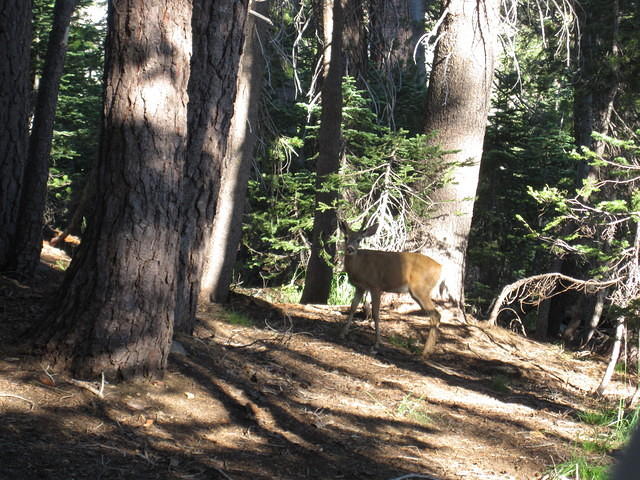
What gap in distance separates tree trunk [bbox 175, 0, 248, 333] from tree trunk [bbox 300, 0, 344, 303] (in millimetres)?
5057

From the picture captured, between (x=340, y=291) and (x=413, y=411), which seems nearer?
(x=413, y=411)

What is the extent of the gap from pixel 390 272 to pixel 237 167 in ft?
9.22

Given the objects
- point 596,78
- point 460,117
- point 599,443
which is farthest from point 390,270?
point 596,78

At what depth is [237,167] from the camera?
1104cm

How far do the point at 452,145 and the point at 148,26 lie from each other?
6.56 meters

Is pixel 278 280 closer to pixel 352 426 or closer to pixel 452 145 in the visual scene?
pixel 452 145

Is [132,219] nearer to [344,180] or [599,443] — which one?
[599,443]

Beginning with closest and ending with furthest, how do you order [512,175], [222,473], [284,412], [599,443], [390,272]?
[222,473] < [284,412] < [599,443] < [390,272] < [512,175]

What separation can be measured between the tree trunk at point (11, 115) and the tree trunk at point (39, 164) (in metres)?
0.10

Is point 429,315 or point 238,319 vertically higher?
point 429,315

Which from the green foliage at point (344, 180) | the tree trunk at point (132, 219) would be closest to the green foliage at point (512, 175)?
the green foliage at point (344, 180)

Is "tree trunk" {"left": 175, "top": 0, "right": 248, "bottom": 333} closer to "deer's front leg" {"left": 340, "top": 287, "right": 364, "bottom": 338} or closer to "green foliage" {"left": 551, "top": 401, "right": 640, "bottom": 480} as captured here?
"deer's front leg" {"left": 340, "top": 287, "right": 364, "bottom": 338}

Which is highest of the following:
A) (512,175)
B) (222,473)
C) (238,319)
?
(512,175)

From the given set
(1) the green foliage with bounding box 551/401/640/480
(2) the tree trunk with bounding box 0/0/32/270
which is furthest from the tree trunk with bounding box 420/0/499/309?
(2) the tree trunk with bounding box 0/0/32/270
